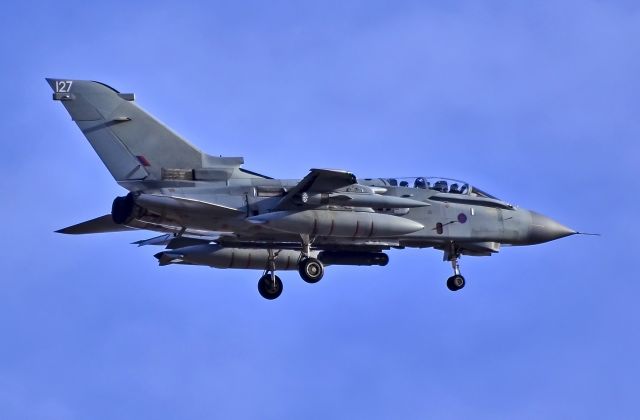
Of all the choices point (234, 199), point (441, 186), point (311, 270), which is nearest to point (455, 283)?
point (441, 186)

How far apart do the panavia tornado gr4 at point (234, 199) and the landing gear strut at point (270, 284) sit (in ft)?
3.24

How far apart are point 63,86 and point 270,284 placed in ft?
24.0

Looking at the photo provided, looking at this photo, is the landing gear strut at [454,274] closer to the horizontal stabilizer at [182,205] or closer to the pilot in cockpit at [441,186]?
the pilot in cockpit at [441,186]

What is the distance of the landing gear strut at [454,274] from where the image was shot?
1576 inches

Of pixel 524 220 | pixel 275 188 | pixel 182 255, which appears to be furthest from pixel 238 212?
pixel 524 220

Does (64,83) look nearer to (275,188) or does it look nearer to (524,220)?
(275,188)

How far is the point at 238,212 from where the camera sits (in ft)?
120

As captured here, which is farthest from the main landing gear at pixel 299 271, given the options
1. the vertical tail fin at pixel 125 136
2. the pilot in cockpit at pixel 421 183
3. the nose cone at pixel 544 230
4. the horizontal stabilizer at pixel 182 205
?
the nose cone at pixel 544 230

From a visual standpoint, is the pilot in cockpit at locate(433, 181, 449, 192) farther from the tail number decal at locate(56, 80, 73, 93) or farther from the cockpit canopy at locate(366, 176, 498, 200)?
the tail number decal at locate(56, 80, 73, 93)

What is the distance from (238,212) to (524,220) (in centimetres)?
793

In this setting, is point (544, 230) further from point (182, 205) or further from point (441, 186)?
point (182, 205)

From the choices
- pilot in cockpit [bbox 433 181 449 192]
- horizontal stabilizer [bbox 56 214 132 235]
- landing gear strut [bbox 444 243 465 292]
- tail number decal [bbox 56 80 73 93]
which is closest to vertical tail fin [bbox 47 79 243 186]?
tail number decal [bbox 56 80 73 93]

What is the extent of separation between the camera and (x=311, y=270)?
3769cm

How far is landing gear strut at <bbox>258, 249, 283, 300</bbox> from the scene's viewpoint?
39.8 metres
